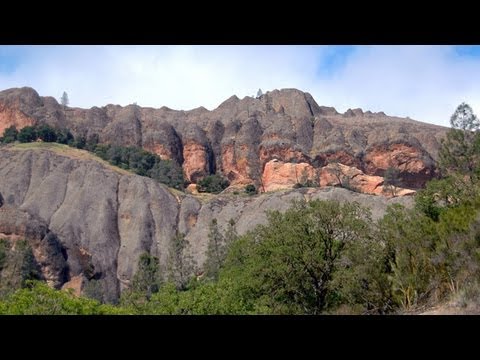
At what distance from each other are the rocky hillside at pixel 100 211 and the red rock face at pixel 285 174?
9.07m

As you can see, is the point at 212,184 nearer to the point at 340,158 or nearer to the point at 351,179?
the point at 340,158

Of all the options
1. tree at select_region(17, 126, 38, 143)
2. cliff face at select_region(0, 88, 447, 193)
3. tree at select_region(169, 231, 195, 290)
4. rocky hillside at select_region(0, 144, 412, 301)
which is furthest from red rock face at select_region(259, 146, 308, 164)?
tree at select_region(17, 126, 38, 143)

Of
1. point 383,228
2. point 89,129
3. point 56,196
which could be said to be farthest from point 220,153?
point 383,228

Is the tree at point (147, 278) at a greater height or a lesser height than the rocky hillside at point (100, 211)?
lesser

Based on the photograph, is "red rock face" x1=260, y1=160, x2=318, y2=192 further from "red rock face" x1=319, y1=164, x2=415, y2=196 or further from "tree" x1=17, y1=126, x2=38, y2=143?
"tree" x1=17, y1=126, x2=38, y2=143

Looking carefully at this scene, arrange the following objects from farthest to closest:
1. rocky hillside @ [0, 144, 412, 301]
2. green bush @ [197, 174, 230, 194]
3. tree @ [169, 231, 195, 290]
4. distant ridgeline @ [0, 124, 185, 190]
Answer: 1. green bush @ [197, 174, 230, 194]
2. distant ridgeline @ [0, 124, 185, 190]
3. rocky hillside @ [0, 144, 412, 301]
4. tree @ [169, 231, 195, 290]

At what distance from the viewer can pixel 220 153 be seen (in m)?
75.7

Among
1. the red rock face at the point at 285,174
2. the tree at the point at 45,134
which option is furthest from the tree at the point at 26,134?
the red rock face at the point at 285,174

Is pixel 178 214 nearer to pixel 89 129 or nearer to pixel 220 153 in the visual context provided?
pixel 220 153

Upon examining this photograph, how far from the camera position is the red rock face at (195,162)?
238 ft

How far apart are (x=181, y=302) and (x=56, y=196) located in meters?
40.3

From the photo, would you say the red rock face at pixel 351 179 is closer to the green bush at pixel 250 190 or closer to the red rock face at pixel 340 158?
the red rock face at pixel 340 158

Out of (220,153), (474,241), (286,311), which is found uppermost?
(220,153)

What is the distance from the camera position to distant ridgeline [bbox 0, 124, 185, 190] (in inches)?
2630
